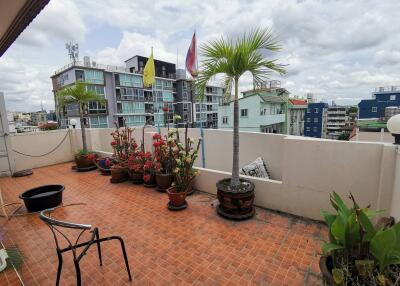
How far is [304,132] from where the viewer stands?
3822 cm

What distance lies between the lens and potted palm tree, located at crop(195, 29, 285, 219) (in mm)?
2748

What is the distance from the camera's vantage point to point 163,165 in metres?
4.36

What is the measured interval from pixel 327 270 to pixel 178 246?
5.44 ft

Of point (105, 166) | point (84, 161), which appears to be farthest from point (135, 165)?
point (84, 161)

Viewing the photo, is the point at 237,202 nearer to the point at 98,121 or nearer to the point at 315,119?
the point at 98,121

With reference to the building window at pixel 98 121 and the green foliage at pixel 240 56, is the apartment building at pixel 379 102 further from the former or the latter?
the building window at pixel 98 121

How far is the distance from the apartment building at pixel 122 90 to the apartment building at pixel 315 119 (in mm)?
22967

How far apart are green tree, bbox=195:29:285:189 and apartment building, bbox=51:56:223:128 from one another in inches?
666

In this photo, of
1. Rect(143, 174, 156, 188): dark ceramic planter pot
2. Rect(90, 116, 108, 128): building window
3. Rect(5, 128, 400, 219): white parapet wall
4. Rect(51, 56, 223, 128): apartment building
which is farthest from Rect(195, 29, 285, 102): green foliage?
Rect(90, 116, 108, 128): building window

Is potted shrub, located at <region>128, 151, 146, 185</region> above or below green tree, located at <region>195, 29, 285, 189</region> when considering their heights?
below

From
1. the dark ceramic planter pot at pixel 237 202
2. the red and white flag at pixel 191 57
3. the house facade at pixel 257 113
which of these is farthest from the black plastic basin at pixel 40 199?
the house facade at pixel 257 113

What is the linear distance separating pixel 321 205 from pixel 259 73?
215cm

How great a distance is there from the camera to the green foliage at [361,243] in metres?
1.30

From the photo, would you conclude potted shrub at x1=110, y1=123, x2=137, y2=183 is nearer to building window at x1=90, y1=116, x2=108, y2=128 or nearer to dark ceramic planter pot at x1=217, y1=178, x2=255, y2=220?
Result: dark ceramic planter pot at x1=217, y1=178, x2=255, y2=220
